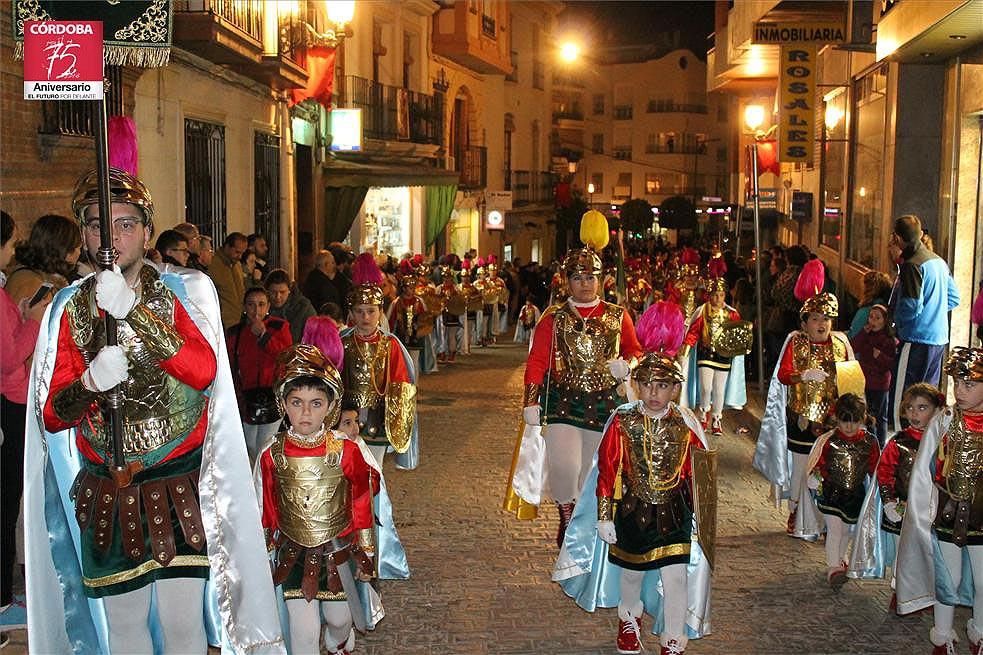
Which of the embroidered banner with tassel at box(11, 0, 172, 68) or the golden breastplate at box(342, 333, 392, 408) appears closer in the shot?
the golden breastplate at box(342, 333, 392, 408)

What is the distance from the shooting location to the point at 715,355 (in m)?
13.1

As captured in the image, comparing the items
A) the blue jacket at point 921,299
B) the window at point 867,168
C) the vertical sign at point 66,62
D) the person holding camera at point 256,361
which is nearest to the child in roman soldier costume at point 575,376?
the person holding camera at point 256,361

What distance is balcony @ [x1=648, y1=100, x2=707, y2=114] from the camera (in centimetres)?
7969

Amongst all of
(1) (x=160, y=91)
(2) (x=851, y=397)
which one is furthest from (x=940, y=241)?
(1) (x=160, y=91)

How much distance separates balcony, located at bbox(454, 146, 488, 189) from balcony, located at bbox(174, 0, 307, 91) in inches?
725

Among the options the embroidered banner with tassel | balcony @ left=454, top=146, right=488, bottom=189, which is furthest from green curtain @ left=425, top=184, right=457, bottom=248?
the embroidered banner with tassel

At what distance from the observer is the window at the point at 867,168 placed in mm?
17344

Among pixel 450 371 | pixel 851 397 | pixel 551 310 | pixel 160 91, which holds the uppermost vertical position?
pixel 160 91

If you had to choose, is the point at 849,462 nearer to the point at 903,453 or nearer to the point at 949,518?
the point at 903,453

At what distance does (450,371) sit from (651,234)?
4692cm

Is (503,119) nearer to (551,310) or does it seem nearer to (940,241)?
(940,241)

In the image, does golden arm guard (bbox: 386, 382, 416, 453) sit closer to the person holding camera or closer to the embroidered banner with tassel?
the person holding camera

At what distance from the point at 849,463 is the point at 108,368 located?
525cm

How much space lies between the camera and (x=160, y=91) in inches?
532
